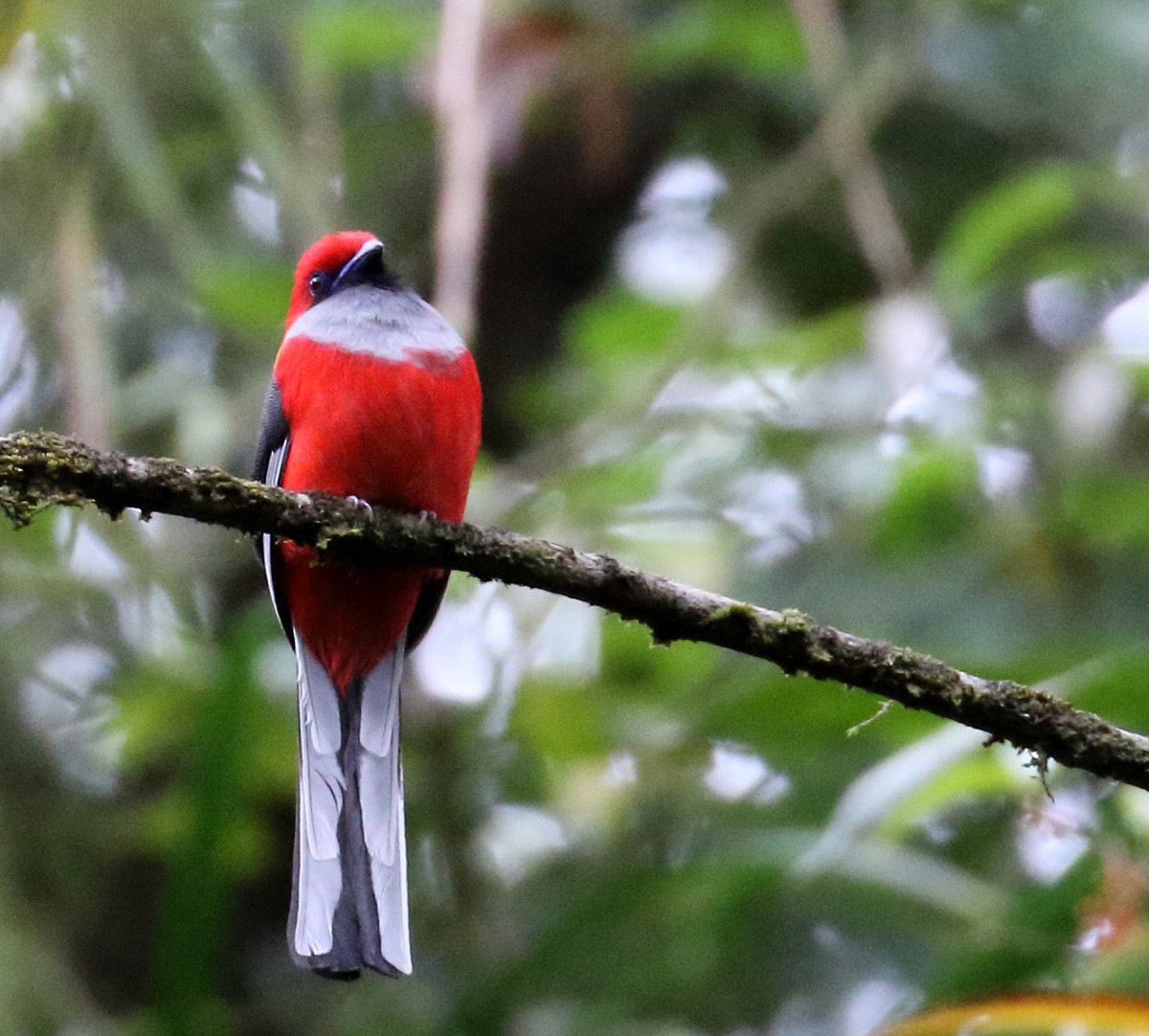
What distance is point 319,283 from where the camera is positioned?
4.16m

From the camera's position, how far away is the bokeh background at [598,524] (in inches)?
163

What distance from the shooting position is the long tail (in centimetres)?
302

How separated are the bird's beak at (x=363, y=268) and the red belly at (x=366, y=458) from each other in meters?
0.39

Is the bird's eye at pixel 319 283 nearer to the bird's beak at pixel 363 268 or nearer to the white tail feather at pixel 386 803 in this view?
the bird's beak at pixel 363 268

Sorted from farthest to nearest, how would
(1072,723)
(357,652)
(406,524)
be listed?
(357,652) → (406,524) → (1072,723)

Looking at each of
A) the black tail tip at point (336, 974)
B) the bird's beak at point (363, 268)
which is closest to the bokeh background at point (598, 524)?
the bird's beak at point (363, 268)

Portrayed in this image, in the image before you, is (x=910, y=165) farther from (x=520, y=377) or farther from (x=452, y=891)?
(x=452, y=891)

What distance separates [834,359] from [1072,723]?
337cm

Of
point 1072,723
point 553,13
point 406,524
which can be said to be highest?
point 553,13

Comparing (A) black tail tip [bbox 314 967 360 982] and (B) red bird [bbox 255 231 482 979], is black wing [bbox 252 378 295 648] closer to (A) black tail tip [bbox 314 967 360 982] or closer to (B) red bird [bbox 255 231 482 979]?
(B) red bird [bbox 255 231 482 979]

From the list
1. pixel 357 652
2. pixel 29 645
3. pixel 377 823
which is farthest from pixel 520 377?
pixel 377 823

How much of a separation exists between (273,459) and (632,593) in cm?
133

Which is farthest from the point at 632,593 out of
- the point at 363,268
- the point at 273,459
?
the point at 363,268

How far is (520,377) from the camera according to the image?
608 cm
